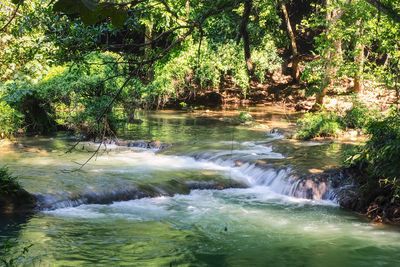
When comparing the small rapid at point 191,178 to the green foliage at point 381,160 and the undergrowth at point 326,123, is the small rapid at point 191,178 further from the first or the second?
the undergrowth at point 326,123

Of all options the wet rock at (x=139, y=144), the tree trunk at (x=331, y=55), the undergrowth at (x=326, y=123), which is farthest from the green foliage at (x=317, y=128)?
the wet rock at (x=139, y=144)

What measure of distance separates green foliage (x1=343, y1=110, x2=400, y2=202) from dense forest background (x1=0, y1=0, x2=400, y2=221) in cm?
3

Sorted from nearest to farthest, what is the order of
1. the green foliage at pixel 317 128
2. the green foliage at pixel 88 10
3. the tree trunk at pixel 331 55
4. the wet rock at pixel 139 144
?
the green foliage at pixel 88 10 < the wet rock at pixel 139 144 < the green foliage at pixel 317 128 < the tree trunk at pixel 331 55

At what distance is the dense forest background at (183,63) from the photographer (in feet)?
15.3

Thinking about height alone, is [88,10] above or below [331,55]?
below

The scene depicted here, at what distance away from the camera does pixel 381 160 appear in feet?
27.0

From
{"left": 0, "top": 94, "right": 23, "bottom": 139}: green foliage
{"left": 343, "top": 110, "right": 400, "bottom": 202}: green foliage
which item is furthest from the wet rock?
{"left": 343, "top": 110, "right": 400, "bottom": 202}: green foliage

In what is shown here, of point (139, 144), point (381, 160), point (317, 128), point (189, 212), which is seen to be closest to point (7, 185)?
point (189, 212)

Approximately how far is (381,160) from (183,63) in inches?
586

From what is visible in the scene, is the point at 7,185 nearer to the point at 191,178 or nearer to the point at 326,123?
the point at 191,178

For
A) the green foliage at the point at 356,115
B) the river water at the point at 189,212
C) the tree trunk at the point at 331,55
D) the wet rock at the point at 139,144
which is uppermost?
the tree trunk at the point at 331,55

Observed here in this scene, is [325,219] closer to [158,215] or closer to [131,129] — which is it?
[158,215]

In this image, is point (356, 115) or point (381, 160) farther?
point (356, 115)

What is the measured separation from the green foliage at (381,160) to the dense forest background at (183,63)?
0.08ft
